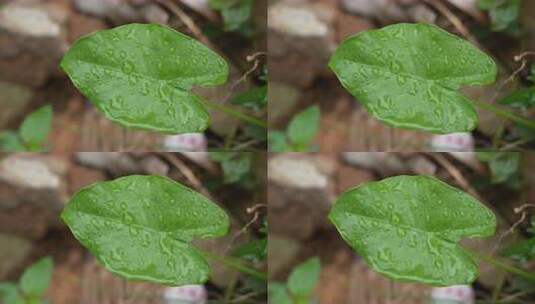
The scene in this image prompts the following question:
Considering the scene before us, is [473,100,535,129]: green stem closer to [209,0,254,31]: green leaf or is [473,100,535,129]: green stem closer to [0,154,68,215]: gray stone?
[209,0,254,31]: green leaf

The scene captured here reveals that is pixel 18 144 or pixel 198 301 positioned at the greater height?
pixel 18 144

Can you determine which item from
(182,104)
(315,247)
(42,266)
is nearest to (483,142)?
(315,247)

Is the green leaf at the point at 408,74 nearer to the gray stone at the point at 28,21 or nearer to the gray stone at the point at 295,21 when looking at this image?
the gray stone at the point at 295,21

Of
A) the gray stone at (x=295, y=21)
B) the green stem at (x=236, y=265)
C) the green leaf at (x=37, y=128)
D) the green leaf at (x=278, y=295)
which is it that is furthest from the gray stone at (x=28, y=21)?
the green leaf at (x=278, y=295)

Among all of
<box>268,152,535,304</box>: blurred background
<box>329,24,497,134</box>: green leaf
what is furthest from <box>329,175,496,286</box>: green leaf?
<box>329,24,497,134</box>: green leaf

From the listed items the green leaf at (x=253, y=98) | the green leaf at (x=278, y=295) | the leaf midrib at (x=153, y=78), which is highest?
the leaf midrib at (x=153, y=78)

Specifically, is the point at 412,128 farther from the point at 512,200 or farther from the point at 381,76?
the point at 512,200
